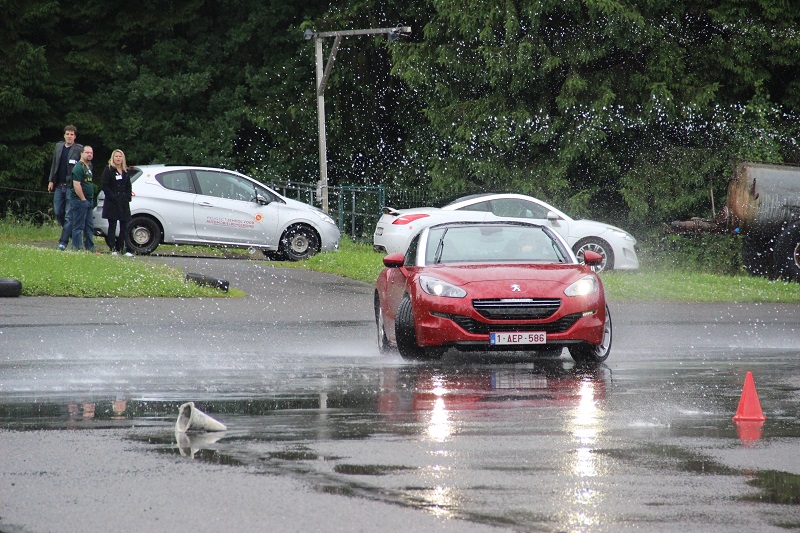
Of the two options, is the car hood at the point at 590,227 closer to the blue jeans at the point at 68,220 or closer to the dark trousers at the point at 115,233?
the dark trousers at the point at 115,233

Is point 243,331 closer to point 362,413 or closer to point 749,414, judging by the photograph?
point 362,413

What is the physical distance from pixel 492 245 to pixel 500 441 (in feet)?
19.1

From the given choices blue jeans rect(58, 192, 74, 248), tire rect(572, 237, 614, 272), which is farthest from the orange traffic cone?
tire rect(572, 237, 614, 272)

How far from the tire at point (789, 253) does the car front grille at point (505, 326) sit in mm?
15812

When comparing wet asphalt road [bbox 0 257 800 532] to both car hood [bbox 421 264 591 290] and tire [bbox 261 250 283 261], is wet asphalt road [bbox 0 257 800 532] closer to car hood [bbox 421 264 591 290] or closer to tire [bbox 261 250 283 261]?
car hood [bbox 421 264 591 290]

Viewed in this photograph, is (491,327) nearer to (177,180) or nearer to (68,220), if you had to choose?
(68,220)

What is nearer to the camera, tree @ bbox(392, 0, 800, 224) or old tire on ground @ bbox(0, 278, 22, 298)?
old tire on ground @ bbox(0, 278, 22, 298)

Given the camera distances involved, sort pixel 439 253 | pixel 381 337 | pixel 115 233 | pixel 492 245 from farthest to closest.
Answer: pixel 115 233, pixel 381 337, pixel 492 245, pixel 439 253

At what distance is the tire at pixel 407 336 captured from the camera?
13008mm

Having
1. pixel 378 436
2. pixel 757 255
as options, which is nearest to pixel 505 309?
pixel 378 436

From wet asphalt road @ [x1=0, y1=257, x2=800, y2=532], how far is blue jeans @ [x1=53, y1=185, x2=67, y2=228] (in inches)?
374

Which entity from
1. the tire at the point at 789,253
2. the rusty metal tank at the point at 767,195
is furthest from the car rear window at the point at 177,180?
the tire at the point at 789,253

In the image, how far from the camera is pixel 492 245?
14133 millimetres

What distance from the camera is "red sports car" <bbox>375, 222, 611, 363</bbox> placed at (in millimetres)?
12688
